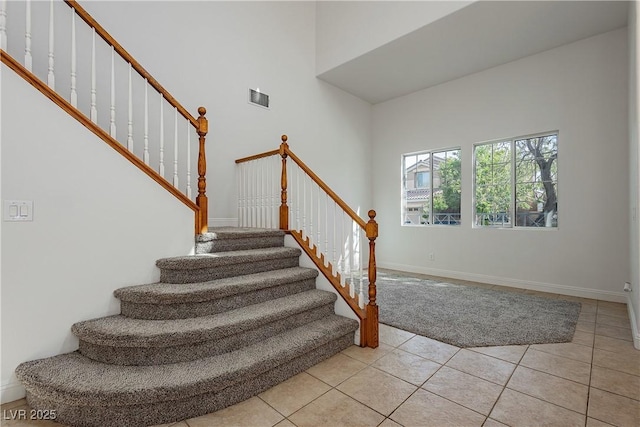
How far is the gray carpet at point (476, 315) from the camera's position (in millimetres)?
2713

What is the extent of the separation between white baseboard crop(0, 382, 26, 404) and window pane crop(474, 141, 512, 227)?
554 cm

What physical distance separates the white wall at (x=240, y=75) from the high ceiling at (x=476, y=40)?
2.33 ft

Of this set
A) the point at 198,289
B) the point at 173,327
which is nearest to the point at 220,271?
the point at 198,289

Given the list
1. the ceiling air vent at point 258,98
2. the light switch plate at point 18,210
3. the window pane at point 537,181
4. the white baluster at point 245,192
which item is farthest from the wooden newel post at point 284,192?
the window pane at point 537,181

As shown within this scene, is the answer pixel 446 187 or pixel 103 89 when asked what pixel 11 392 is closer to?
pixel 103 89

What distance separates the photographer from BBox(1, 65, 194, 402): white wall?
1823mm

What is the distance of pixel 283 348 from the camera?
2.07m

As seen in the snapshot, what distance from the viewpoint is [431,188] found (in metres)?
5.57

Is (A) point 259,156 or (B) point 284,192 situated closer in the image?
(B) point 284,192

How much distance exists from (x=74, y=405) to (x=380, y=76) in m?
5.43

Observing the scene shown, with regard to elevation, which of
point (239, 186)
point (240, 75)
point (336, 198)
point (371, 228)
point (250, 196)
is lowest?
point (371, 228)

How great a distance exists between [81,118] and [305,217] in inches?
80.2

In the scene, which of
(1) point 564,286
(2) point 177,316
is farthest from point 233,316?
(1) point 564,286

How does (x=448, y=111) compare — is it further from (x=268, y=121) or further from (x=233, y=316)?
(x=233, y=316)
